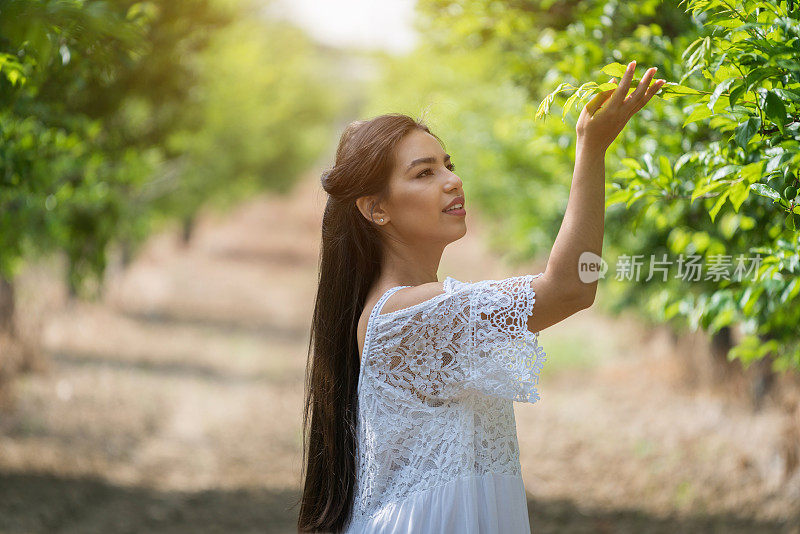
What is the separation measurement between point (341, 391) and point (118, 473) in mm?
6517

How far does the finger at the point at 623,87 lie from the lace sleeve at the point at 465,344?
44 cm

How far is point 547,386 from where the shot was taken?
1230cm

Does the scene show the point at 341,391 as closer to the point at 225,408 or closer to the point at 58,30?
the point at 58,30

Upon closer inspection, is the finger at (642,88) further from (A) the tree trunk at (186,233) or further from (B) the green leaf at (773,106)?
(A) the tree trunk at (186,233)

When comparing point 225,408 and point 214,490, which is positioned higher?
point 225,408

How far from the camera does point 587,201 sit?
179cm

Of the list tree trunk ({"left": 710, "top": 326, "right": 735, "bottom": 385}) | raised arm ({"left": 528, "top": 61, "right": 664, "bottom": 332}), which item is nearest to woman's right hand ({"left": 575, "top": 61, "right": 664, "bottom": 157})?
raised arm ({"left": 528, "top": 61, "right": 664, "bottom": 332})

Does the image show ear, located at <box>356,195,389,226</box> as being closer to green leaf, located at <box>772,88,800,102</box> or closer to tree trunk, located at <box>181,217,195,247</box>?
green leaf, located at <box>772,88,800,102</box>

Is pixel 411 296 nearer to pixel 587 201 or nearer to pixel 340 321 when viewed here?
pixel 340 321

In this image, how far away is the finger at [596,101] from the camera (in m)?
1.82

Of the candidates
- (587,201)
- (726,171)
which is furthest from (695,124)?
(587,201)

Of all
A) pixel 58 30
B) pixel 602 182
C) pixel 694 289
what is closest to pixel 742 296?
pixel 602 182

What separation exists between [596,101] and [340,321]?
39.4 inches

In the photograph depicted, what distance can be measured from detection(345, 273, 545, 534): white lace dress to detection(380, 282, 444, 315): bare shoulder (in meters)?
0.02
